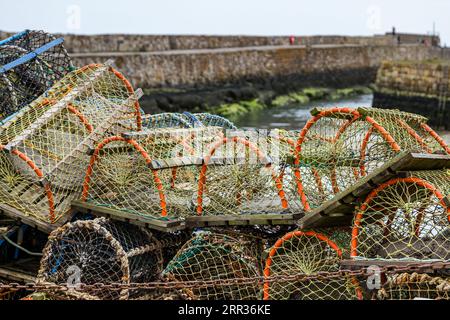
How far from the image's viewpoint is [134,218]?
202 inches

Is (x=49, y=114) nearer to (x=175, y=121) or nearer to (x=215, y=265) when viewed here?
(x=175, y=121)

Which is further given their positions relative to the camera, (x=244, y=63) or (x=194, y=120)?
(x=244, y=63)

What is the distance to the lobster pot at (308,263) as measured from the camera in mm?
4566

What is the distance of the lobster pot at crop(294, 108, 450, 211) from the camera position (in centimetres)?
466

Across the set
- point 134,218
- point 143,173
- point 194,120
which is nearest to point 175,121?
point 194,120

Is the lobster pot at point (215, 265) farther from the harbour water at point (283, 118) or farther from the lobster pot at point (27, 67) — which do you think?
the harbour water at point (283, 118)

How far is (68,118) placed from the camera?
227 inches

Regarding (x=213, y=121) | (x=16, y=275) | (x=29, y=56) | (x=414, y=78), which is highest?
(x=29, y=56)

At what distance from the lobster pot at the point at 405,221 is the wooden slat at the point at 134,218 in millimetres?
1274

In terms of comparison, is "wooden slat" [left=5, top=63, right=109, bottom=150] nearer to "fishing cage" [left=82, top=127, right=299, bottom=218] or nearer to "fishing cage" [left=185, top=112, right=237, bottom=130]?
"fishing cage" [left=82, top=127, right=299, bottom=218]

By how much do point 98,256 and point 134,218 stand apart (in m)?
0.34

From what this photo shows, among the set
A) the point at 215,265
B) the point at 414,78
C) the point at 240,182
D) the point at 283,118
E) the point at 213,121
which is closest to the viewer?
the point at 215,265

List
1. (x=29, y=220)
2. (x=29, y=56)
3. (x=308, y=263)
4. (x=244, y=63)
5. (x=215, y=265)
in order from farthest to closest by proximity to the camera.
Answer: (x=244, y=63), (x=29, y=56), (x=29, y=220), (x=215, y=265), (x=308, y=263)
